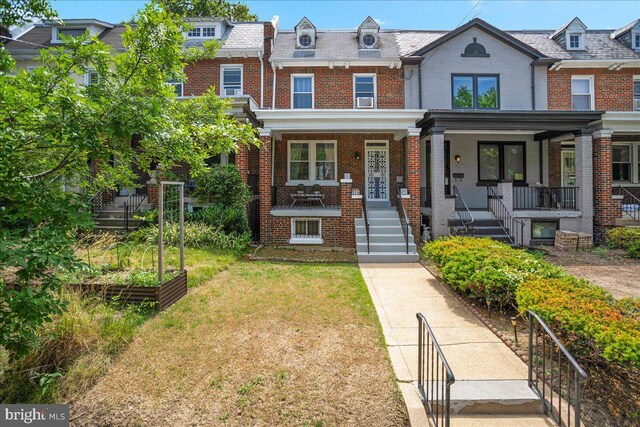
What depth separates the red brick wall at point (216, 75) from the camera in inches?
580

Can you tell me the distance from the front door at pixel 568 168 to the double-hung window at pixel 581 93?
6.53 feet

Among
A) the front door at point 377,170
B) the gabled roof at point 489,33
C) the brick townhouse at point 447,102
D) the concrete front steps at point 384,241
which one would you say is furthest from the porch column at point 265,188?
the gabled roof at point 489,33

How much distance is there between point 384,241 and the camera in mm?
10695

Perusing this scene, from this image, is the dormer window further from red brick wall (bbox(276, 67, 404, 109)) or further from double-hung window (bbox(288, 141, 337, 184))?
double-hung window (bbox(288, 141, 337, 184))

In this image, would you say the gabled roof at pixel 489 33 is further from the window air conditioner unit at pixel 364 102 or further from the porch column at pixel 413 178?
the porch column at pixel 413 178

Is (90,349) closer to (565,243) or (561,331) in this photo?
(561,331)

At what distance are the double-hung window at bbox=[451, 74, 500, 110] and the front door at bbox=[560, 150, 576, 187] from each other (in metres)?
4.06

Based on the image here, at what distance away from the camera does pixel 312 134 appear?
14266 millimetres

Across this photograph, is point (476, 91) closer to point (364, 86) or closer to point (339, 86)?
point (364, 86)

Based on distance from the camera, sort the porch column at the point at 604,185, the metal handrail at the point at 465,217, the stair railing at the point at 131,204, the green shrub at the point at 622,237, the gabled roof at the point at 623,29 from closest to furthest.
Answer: the green shrub at the point at 622,237 < the metal handrail at the point at 465,217 < the stair railing at the point at 131,204 < the porch column at the point at 604,185 < the gabled roof at the point at 623,29

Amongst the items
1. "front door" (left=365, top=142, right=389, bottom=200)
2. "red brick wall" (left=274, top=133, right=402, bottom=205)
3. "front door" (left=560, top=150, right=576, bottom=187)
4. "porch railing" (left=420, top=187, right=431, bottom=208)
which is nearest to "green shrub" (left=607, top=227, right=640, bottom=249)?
"front door" (left=560, top=150, right=576, bottom=187)

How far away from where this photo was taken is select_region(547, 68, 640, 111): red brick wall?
14.4m

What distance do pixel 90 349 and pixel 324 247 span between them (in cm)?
808

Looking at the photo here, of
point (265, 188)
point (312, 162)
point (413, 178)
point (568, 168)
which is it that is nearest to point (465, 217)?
point (413, 178)
